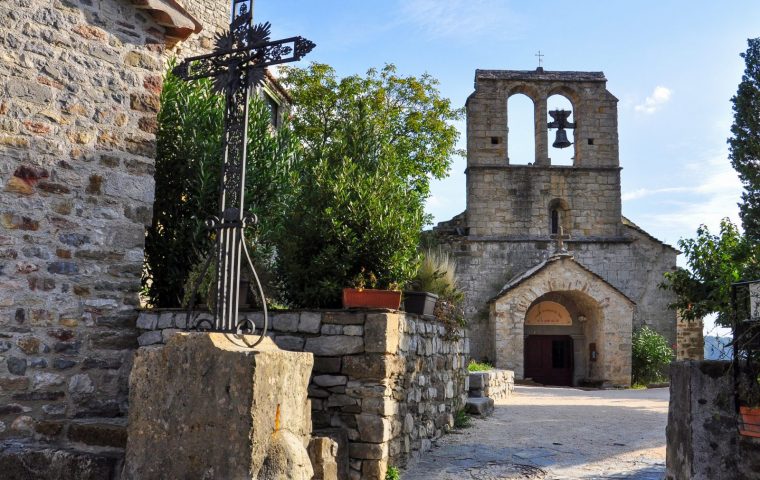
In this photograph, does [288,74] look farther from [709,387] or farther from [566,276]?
[709,387]

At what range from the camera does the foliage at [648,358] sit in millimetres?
18094

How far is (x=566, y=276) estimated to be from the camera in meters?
17.5

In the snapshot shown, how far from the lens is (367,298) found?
225 inches

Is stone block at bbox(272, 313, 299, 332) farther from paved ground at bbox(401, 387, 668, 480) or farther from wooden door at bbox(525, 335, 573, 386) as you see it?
wooden door at bbox(525, 335, 573, 386)

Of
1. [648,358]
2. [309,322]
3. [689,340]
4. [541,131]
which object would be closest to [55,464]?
[309,322]

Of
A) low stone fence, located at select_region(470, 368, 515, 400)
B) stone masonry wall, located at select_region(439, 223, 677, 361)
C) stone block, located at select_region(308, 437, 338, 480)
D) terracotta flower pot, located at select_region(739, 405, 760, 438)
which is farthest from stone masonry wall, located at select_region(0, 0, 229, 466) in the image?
stone masonry wall, located at select_region(439, 223, 677, 361)

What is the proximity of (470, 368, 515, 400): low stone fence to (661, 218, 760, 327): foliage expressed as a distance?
363cm

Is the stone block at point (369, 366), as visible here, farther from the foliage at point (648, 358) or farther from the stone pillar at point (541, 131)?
the stone pillar at point (541, 131)

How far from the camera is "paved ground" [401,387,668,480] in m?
6.07

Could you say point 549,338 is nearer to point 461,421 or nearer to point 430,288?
point 461,421

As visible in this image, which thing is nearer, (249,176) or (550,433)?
(249,176)

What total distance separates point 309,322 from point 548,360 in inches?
588

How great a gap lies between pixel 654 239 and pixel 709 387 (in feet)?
54.3

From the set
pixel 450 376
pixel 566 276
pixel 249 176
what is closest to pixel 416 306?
pixel 450 376
